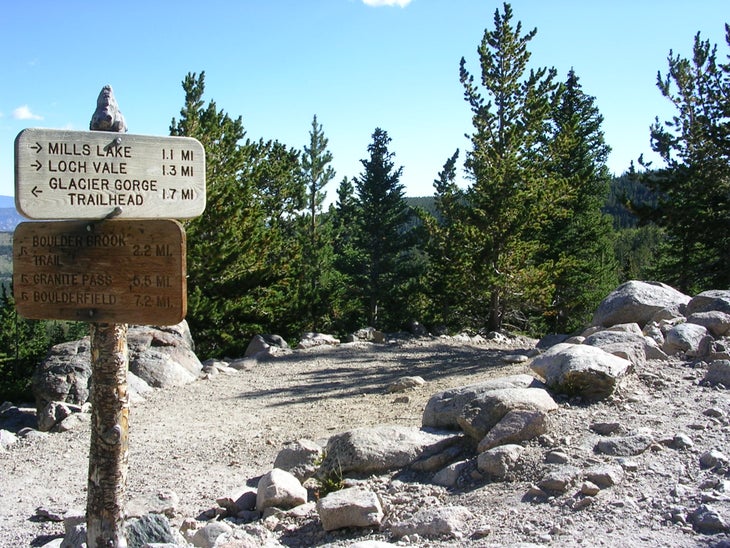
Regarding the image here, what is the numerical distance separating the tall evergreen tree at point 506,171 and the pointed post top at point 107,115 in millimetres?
16218

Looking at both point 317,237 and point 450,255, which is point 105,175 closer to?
point 450,255

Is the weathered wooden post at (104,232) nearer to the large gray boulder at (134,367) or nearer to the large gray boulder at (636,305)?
the large gray boulder at (134,367)

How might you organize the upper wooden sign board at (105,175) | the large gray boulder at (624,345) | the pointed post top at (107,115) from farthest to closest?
the large gray boulder at (624,345) < the pointed post top at (107,115) < the upper wooden sign board at (105,175)

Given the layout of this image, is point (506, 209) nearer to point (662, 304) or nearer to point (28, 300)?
point (662, 304)

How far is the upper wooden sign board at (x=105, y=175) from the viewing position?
3.48m

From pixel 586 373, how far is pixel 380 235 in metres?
23.2

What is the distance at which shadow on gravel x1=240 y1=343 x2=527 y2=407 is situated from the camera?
10.9 metres

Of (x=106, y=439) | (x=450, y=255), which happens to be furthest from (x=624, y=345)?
(x=450, y=255)

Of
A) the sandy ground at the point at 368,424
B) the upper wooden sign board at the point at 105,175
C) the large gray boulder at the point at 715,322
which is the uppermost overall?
the upper wooden sign board at the point at 105,175

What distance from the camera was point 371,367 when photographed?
13039mm

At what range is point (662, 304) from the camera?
11508 millimetres

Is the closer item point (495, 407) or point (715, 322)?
point (495, 407)

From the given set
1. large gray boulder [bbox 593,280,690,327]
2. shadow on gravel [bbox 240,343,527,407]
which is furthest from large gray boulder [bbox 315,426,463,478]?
large gray boulder [bbox 593,280,690,327]

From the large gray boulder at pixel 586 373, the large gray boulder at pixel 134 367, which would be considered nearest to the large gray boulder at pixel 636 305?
the large gray boulder at pixel 586 373
